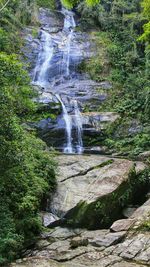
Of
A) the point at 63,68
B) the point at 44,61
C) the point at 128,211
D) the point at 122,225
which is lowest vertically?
the point at 128,211

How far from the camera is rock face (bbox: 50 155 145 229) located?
9.12 m

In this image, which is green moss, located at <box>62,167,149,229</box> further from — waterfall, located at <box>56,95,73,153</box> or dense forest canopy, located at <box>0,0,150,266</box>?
waterfall, located at <box>56,95,73,153</box>

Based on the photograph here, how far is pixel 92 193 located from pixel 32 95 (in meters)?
6.91

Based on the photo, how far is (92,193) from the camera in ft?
31.7

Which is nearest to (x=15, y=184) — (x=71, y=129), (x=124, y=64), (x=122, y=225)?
(x=122, y=225)

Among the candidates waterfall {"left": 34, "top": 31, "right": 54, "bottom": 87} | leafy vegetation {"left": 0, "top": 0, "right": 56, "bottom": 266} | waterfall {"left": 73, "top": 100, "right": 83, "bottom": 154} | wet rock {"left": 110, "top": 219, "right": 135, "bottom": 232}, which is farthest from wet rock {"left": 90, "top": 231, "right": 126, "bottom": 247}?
waterfall {"left": 34, "top": 31, "right": 54, "bottom": 87}

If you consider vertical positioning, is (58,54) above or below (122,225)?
above

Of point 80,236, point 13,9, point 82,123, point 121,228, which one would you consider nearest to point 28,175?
point 80,236

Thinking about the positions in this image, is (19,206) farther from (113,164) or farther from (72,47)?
(72,47)

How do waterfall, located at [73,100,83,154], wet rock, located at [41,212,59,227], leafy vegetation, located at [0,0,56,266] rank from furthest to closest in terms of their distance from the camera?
1. waterfall, located at [73,100,83,154]
2. wet rock, located at [41,212,59,227]
3. leafy vegetation, located at [0,0,56,266]

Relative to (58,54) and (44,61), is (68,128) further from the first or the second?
(58,54)

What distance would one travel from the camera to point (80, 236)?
8.39 metres

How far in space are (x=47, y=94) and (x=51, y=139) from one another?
3572mm

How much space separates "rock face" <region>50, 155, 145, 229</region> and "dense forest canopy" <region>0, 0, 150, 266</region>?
2.07 ft
